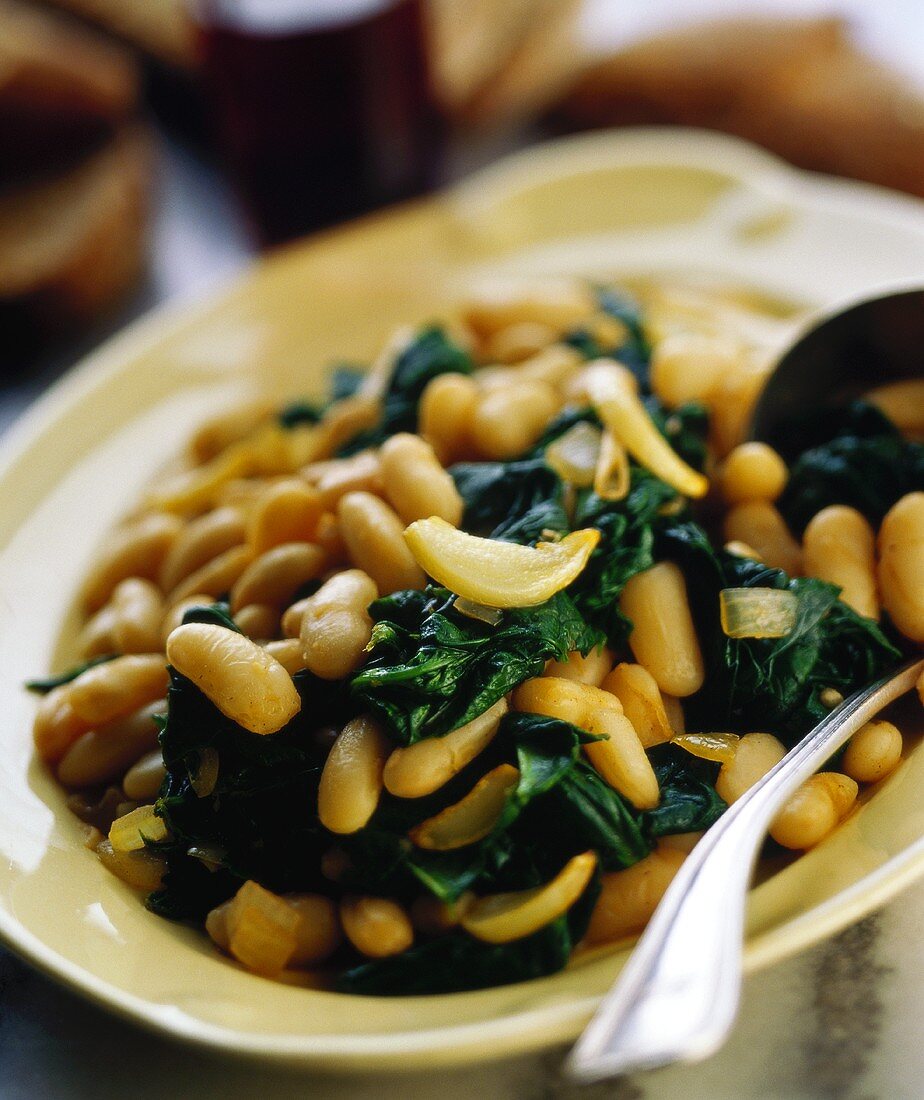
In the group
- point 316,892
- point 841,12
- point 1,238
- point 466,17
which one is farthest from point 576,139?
point 316,892

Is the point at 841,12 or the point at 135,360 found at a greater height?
the point at 135,360

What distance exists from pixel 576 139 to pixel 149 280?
4.99 ft

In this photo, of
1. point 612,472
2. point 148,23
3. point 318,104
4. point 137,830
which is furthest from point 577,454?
point 148,23

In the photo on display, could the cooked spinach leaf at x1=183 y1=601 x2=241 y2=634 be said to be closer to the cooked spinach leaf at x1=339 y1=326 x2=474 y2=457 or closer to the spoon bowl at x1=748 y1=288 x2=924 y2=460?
the cooked spinach leaf at x1=339 y1=326 x2=474 y2=457

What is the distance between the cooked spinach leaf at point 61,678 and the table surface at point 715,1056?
462mm

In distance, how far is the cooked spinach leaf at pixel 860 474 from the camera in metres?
2.05

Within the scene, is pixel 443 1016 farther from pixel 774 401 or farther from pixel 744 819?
pixel 774 401

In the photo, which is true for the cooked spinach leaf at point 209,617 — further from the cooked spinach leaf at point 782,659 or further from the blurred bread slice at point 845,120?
the blurred bread slice at point 845,120

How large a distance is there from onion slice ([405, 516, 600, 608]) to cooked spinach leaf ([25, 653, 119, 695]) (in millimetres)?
686

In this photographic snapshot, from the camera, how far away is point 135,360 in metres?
2.73

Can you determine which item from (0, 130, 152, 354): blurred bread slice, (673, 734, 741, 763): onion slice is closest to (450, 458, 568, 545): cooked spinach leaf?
(673, 734, 741, 763): onion slice

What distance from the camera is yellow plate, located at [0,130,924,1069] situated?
1.39 m

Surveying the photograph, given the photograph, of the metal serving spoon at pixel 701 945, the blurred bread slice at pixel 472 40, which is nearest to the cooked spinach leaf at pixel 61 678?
the metal serving spoon at pixel 701 945

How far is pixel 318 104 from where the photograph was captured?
3203 millimetres
